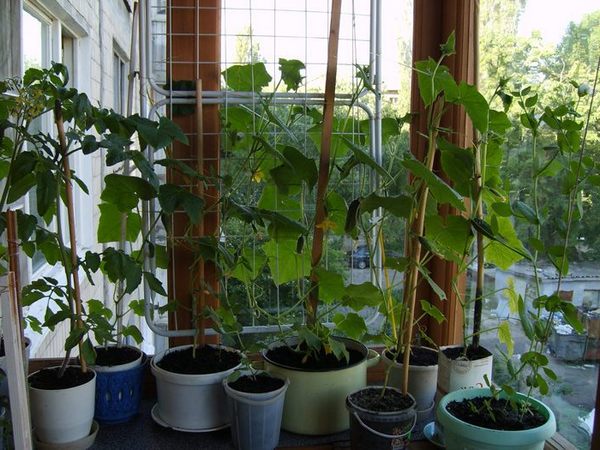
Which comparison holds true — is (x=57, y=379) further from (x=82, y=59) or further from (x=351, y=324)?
(x=82, y=59)

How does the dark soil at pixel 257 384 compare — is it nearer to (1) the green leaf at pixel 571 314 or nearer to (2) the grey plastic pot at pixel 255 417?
(2) the grey plastic pot at pixel 255 417

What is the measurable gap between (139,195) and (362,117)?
747 mm

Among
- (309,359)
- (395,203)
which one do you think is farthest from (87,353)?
(395,203)

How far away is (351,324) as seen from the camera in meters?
1.54

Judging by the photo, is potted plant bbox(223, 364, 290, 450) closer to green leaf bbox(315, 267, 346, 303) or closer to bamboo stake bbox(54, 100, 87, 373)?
green leaf bbox(315, 267, 346, 303)

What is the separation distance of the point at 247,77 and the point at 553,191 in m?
0.87

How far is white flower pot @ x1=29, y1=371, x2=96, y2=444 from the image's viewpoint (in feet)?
4.18

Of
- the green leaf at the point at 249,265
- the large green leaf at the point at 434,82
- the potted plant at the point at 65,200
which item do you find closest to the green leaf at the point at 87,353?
the potted plant at the point at 65,200

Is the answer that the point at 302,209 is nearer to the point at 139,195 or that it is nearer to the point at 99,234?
the point at 139,195

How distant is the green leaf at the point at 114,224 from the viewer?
4.98 ft

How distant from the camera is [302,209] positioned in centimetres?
151


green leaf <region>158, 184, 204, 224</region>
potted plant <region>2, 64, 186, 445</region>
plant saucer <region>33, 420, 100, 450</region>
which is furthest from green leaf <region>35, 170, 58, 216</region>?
plant saucer <region>33, 420, 100, 450</region>

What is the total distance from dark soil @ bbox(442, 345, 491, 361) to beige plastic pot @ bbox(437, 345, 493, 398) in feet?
0.06

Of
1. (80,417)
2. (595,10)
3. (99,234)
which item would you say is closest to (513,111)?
(595,10)
